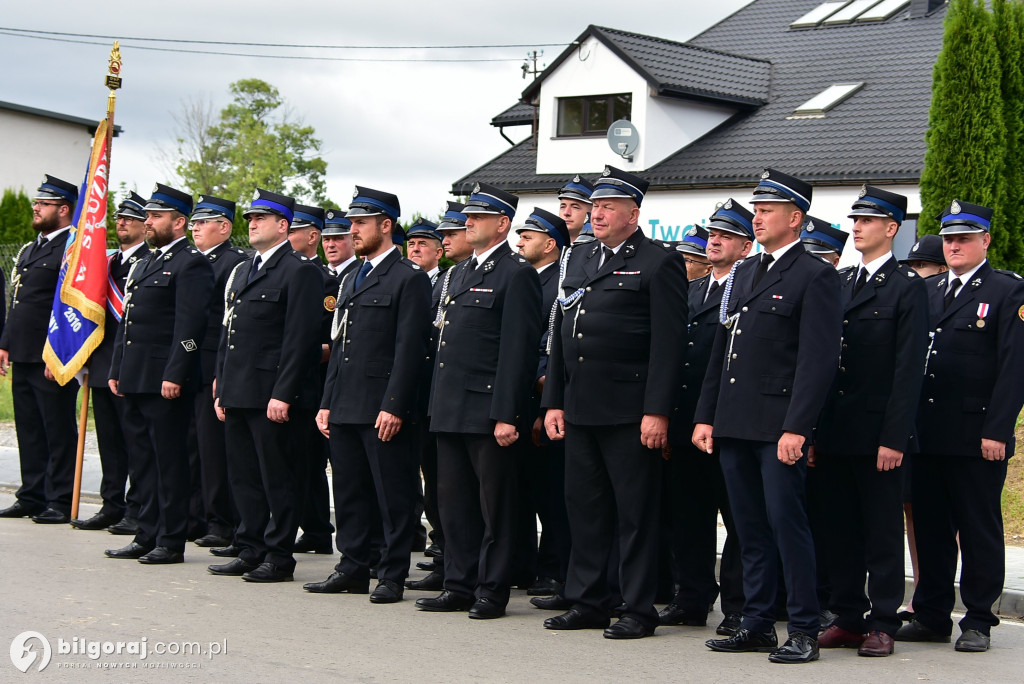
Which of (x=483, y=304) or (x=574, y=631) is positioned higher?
(x=483, y=304)

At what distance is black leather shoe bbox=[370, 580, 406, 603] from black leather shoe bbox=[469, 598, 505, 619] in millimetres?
613

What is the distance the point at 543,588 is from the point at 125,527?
3.63 meters

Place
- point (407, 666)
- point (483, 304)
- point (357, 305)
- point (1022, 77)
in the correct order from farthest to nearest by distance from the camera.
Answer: point (1022, 77)
point (357, 305)
point (483, 304)
point (407, 666)

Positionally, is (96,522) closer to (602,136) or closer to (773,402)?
(773,402)

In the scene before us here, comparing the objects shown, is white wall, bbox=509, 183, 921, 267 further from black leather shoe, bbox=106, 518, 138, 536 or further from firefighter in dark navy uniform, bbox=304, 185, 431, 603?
firefighter in dark navy uniform, bbox=304, 185, 431, 603

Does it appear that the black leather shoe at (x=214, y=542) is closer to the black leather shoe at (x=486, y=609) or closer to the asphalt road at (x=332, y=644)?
the asphalt road at (x=332, y=644)

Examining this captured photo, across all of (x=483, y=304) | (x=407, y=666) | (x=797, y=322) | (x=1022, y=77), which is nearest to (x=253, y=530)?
(x=483, y=304)

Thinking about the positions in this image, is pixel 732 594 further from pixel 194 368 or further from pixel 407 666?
pixel 194 368

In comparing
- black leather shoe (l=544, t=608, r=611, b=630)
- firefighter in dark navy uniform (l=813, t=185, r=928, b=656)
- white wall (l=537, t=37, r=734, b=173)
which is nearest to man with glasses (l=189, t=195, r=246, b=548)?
black leather shoe (l=544, t=608, r=611, b=630)

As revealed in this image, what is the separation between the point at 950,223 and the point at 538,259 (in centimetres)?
272

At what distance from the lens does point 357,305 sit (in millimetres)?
8391

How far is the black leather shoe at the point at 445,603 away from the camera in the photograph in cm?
783

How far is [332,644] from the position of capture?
265 inches

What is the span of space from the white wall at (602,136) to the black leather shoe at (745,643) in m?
21.9
